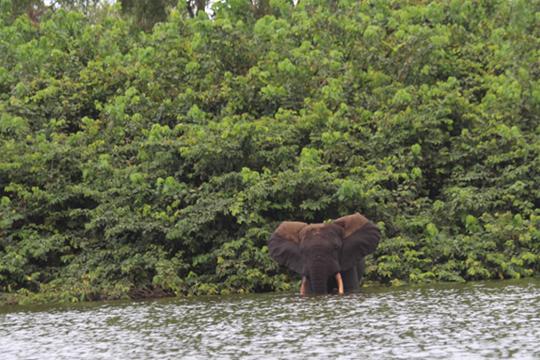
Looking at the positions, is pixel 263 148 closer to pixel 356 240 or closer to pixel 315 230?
pixel 315 230

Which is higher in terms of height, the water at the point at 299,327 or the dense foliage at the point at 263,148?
the dense foliage at the point at 263,148

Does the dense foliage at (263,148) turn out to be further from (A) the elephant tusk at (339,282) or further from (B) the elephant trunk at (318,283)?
(B) the elephant trunk at (318,283)

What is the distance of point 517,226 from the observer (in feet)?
77.7

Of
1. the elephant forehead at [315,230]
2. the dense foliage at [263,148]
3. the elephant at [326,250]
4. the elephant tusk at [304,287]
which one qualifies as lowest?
the elephant tusk at [304,287]

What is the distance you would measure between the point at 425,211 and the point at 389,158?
5.80ft

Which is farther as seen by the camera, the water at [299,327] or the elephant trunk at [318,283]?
the elephant trunk at [318,283]

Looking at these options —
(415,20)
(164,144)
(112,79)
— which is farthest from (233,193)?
(415,20)

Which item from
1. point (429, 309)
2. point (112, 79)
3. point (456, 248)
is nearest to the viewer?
point (429, 309)

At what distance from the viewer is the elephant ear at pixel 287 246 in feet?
69.5

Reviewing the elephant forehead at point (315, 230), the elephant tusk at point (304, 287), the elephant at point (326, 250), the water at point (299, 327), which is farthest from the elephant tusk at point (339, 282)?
the elephant forehead at point (315, 230)

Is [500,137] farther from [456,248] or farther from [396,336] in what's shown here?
[396,336]

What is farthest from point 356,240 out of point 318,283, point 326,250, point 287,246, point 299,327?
point 299,327

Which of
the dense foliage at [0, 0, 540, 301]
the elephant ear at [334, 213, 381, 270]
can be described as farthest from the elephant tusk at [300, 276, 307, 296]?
the dense foliage at [0, 0, 540, 301]

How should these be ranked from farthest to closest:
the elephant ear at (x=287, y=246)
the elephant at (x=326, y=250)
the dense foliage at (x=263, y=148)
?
the dense foliage at (x=263, y=148), the elephant ear at (x=287, y=246), the elephant at (x=326, y=250)
